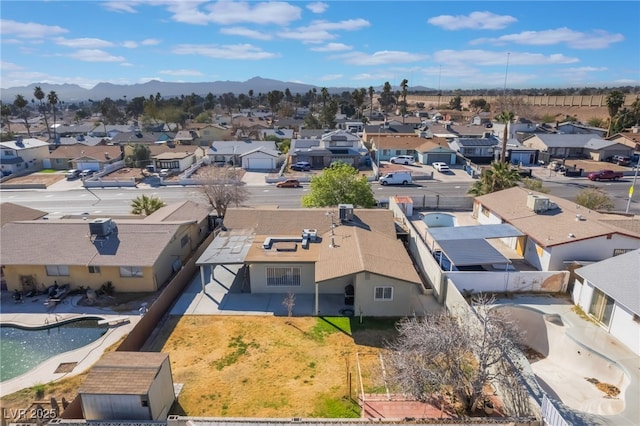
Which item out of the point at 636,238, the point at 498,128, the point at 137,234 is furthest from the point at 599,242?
the point at 498,128

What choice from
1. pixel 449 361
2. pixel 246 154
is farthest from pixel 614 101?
pixel 449 361

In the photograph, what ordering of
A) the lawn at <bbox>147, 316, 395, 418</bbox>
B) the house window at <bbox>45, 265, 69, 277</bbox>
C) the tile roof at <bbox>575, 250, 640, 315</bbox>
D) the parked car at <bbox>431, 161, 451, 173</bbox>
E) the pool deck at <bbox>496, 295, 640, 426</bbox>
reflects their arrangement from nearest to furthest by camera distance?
1. the pool deck at <bbox>496, 295, 640, 426</bbox>
2. the lawn at <bbox>147, 316, 395, 418</bbox>
3. the tile roof at <bbox>575, 250, 640, 315</bbox>
4. the house window at <bbox>45, 265, 69, 277</bbox>
5. the parked car at <bbox>431, 161, 451, 173</bbox>

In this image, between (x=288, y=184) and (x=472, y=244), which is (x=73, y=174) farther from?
(x=472, y=244)

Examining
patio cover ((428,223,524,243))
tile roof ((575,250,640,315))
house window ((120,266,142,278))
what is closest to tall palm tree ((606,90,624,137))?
patio cover ((428,223,524,243))

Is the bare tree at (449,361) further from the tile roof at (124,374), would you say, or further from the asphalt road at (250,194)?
the asphalt road at (250,194)

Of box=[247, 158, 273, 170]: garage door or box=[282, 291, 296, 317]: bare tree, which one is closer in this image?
box=[282, 291, 296, 317]: bare tree

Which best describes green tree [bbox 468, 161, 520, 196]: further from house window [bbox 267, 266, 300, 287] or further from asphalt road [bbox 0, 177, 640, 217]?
house window [bbox 267, 266, 300, 287]

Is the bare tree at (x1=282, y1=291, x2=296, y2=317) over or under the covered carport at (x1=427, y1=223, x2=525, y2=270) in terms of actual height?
under

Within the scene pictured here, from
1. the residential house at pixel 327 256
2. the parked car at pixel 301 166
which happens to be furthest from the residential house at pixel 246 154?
the residential house at pixel 327 256

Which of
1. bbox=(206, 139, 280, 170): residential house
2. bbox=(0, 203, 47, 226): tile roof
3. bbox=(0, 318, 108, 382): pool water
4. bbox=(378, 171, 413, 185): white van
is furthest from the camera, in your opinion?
bbox=(206, 139, 280, 170): residential house
